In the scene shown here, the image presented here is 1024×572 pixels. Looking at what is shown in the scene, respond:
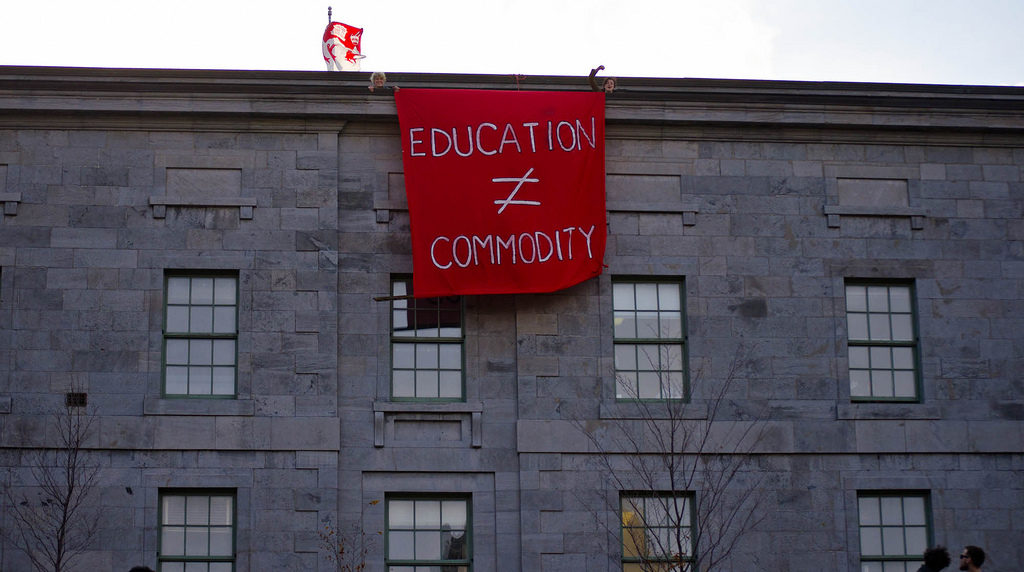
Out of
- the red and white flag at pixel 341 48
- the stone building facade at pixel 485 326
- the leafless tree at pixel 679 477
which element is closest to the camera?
the stone building facade at pixel 485 326

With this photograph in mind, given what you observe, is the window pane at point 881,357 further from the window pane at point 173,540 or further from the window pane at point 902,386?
the window pane at point 173,540

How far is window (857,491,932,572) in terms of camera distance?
20.9 metres

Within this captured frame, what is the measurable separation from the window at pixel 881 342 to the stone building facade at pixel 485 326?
36 millimetres

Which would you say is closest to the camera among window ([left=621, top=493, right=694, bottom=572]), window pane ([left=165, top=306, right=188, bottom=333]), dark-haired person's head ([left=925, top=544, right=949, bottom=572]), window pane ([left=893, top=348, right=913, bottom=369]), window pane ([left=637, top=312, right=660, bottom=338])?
dark-haired person's head ([left=925, top=544, right=949, bottom=572])

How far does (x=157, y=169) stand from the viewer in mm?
21078

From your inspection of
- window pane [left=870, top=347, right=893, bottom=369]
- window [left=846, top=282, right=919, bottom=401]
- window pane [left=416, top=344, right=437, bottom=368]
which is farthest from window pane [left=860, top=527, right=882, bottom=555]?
window pane [left=416, top=344, right=437, bottom=368]

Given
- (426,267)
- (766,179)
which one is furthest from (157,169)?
(766,179)

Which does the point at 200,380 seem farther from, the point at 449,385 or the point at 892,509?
the point at 892,509

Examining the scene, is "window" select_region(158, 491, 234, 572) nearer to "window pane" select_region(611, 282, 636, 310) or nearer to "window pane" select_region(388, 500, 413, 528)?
"window pane" select_region(388, 500, 413, 528)

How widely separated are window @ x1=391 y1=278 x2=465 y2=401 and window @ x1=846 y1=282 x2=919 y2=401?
6.26 meters

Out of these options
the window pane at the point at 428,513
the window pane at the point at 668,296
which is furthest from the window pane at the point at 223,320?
the window pane at the point at 668,296

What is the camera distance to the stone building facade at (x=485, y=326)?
20094 millimetres

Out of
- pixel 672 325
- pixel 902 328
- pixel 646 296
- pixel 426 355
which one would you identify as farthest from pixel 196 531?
pixel 902 328

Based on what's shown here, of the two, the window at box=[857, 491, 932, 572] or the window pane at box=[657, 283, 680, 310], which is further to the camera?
the window pane at box=[657, 283, 680, 310]
